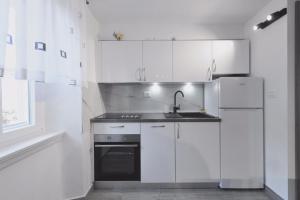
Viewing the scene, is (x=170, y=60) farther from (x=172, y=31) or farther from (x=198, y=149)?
(x=198, y=149)

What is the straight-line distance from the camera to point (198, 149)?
2.85m

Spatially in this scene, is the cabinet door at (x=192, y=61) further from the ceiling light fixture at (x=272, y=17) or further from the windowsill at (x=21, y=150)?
the windowsill at (x=21, y=150)

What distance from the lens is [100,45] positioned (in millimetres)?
3189

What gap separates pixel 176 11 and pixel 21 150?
2458 mm

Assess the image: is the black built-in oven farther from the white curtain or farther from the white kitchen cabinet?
the white curtain

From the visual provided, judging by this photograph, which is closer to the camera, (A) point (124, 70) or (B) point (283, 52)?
(B) point (283, 52)

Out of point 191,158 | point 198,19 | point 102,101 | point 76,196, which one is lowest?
point 76,196

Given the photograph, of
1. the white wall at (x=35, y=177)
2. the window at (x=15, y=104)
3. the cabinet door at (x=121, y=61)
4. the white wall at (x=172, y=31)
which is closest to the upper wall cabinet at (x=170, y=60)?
the cabinet door at (x=121, y=61)

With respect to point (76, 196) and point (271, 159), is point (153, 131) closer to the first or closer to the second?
point (76, 196)

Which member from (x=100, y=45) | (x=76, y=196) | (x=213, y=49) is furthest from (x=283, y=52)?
(x=76, y=196)

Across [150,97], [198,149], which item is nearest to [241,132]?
[198,149]

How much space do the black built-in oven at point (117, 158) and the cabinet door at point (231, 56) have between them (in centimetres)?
161

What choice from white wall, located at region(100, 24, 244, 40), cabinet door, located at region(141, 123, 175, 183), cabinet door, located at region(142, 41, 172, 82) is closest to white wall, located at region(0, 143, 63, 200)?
cabinet door, located at region(141, 123, 175, 183)

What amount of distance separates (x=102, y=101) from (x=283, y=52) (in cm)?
256
